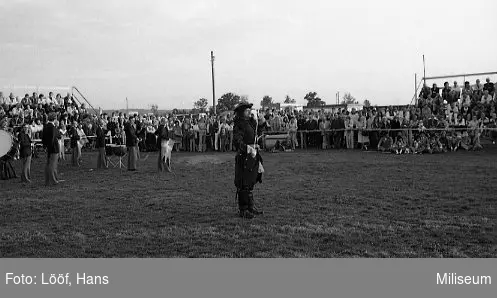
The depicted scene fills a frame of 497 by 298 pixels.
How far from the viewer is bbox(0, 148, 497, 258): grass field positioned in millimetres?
6789

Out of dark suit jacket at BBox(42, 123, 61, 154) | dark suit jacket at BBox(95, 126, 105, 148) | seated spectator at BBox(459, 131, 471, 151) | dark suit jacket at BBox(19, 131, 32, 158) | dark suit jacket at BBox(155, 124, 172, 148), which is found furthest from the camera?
seated spectator at BBox(459, 131, 471, 151)

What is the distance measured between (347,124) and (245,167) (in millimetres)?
16194

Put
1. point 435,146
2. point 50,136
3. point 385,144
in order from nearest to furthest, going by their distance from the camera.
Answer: point 50,136, point 435,146, point 385,144

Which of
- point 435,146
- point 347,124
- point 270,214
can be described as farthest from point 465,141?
point 270,214

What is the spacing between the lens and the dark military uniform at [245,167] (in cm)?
876

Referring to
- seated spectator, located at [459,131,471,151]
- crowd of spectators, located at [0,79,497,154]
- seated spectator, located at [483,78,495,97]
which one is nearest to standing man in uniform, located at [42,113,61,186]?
crowd of spectators, located at [0,79,497,154]

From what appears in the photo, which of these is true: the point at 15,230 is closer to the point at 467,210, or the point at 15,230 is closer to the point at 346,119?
the point at 467,210

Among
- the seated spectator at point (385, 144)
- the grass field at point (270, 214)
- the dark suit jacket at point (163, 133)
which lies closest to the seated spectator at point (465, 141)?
the seated spectator at point (385, 144)

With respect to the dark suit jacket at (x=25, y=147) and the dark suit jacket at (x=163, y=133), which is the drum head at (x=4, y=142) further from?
the dark suit jacket at (x=163, y=133)

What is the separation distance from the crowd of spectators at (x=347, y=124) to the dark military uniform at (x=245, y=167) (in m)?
A: 11.0

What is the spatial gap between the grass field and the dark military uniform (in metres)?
0.33

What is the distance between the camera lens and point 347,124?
24125 millimetres

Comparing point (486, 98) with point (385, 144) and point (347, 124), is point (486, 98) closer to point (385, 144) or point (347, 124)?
point (385, 144)

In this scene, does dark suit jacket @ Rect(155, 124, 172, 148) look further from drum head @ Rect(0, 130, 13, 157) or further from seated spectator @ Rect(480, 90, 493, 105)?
seated spectator @ Rect(480, 90, 493, 105)
